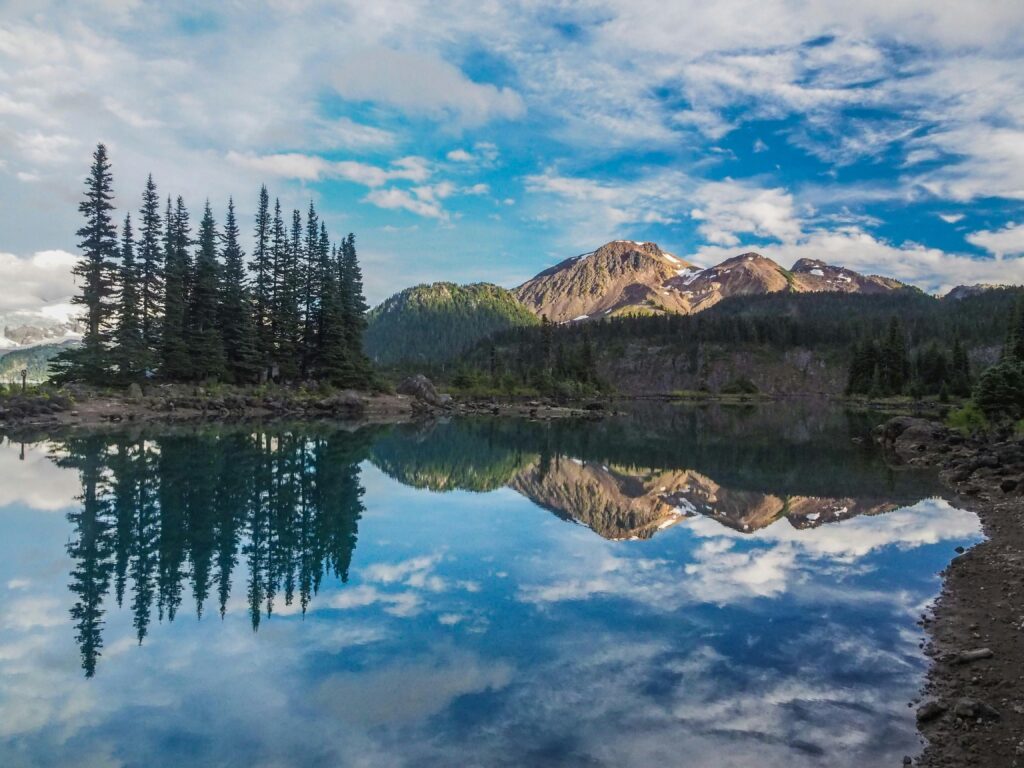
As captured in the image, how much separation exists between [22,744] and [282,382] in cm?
6917

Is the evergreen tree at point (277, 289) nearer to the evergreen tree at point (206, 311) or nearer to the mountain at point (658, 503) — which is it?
the evergreen tree at point (206, 311)

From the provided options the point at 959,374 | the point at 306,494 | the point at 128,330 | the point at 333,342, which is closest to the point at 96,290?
the point at 128,330

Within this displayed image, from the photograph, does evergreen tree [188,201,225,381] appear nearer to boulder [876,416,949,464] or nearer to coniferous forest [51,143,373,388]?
coniferous forest [51,143,373,388]

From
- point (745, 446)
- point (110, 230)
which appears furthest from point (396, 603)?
point (110, 230)

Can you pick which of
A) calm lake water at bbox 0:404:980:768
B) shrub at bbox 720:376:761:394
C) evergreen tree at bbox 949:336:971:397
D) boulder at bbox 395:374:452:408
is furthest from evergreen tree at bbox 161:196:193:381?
shrub at bbox 720:376:761:394

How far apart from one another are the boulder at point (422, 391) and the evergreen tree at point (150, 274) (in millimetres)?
30618

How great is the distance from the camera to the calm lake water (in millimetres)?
7867

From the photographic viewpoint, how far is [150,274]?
63.0 metres

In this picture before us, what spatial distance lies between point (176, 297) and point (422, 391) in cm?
3094

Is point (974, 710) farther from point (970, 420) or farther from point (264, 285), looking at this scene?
point (264, 285)

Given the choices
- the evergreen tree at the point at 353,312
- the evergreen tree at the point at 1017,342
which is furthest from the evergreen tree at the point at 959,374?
the evergreen tree at the point at 353,312

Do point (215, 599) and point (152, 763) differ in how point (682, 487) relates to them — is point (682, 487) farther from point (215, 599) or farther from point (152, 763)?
point (152, 763)

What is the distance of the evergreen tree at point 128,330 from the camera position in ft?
187

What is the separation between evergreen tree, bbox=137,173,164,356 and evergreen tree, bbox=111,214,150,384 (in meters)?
0.68
